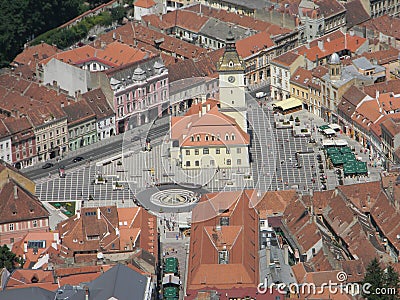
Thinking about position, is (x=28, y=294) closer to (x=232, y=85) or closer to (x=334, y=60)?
(x=232, y=85)

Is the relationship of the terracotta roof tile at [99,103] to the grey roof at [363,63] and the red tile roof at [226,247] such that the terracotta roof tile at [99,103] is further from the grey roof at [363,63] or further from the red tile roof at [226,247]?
the grey roof at [363,63]

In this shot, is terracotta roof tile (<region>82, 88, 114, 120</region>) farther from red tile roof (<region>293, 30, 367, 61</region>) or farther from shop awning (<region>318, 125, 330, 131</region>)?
A: red tile roof (<region>293, 30, 367, 61</region>)

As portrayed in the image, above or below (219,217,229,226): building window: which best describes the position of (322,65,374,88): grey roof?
above

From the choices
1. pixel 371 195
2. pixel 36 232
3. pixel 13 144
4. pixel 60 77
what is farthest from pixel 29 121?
pixel 371 195

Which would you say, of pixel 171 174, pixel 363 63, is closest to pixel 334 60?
pixel 363 63

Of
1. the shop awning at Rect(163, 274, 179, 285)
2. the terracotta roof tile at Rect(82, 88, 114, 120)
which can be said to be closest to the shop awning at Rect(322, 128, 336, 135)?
the terracotta roof tile at Rect(82, 88, 114, 120)

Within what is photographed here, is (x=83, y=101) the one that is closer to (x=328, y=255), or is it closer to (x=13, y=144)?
(x=13, y=144)
